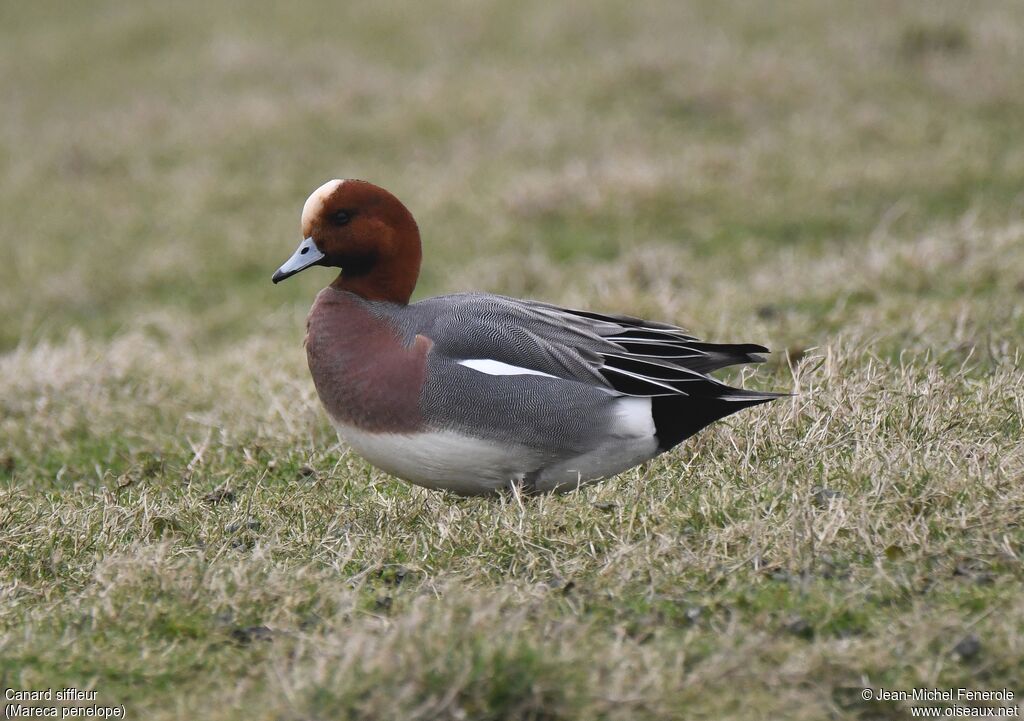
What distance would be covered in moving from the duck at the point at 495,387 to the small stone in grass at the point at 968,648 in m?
1.08

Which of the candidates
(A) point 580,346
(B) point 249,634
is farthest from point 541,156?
(B) point 249,634

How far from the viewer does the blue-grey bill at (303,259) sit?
431 centimetres

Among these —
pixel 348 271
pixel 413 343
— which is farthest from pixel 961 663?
pixel 348 271

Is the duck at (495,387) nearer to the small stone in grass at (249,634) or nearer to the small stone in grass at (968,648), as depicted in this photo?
the small stone in grass at (249,634)

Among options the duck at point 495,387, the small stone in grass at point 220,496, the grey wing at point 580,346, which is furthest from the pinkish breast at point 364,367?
the small stone in grass at point 220,496

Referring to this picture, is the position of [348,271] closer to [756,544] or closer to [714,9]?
[756,544]

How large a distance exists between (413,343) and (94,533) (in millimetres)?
1104

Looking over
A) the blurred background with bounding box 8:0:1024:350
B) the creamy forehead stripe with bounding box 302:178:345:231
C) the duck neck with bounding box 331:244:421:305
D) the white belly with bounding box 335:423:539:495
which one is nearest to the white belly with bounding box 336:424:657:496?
the white belly with bounding box 335:423:539:495

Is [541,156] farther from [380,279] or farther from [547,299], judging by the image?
[380,279]

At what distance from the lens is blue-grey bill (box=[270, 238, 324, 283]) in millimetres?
4309

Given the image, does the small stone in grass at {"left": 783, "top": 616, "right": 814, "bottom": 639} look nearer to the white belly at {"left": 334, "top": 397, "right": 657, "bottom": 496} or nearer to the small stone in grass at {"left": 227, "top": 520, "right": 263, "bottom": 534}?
the white belly at {"left": 334, "top": 397, "right": 657, "bottom": 496}

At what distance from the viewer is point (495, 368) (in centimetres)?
399

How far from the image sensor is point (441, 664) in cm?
287

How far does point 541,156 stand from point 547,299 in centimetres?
286
